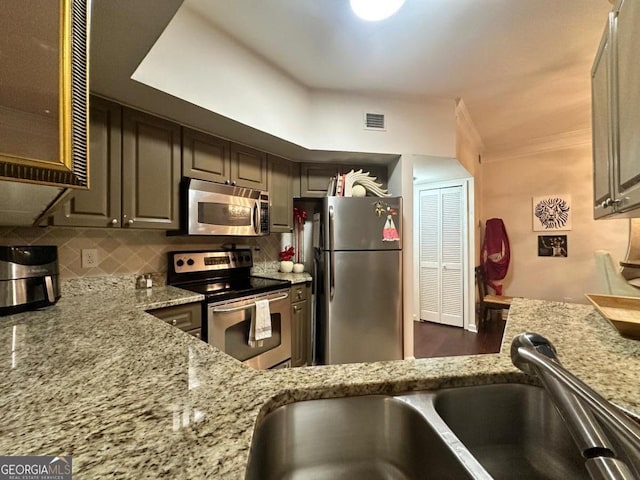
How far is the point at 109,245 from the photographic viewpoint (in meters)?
1.94

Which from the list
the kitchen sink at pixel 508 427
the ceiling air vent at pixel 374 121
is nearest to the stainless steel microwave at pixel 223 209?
the ceiling air vent at pixel 374 121

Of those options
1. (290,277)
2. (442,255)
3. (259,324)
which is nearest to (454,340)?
(442,255)

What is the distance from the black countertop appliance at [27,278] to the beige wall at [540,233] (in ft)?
16.9

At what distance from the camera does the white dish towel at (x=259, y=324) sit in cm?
203

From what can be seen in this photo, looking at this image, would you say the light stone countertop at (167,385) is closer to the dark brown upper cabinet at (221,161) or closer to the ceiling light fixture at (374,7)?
the dark brown upper cabinet at (221,161)

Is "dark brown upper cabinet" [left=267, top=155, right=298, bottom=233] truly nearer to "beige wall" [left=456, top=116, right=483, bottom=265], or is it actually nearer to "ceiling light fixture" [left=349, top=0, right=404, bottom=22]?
"ceiling light fixture" [left=349, top=0, right=404, bottom=22]

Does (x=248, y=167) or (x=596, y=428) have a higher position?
(x=248, y=167)

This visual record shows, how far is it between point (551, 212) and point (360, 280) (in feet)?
11.0

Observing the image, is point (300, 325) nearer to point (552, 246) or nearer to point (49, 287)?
point (49, 287)

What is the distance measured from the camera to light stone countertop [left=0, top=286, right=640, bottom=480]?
423mm

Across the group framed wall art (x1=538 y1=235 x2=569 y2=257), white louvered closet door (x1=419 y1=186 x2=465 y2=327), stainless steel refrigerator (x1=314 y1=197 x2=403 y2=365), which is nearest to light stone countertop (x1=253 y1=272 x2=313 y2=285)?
stainless steel refrigerator (x1=314 y1=197 x2=403 y2=365)

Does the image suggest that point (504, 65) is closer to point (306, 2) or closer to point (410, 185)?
point (410, 185)

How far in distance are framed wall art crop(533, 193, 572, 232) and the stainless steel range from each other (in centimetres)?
393

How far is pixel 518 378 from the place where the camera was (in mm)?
702
